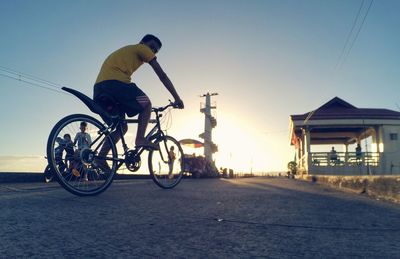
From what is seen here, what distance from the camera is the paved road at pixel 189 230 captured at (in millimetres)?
1759

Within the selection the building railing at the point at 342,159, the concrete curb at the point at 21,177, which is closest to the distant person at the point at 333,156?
the building railing at the point at 342,159

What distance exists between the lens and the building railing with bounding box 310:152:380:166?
63.3ft

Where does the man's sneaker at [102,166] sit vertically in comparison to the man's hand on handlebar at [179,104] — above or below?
below

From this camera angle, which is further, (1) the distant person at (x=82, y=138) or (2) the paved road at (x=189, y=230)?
(1) the distant person at (x=82, y=138)

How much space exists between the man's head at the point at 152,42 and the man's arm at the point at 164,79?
0.34 m

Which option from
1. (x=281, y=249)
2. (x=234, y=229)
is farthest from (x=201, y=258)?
(x=234, y=229)

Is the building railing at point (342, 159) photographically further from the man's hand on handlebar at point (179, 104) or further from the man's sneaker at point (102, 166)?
the man's sneaker at point (102, 166)

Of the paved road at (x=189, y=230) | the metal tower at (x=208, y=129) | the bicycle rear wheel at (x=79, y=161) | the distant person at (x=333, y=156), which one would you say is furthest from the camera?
the metal tower at (x=208, y=129)

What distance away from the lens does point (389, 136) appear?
1989 cm

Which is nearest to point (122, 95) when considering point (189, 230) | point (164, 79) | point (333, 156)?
point (164, 79)

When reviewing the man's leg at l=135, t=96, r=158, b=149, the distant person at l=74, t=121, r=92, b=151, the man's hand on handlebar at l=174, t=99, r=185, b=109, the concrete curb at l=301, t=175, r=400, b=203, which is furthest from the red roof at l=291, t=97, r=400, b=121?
the distant person at l=74, t=121, r=92, b=151

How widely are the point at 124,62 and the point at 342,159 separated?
57.7 feet

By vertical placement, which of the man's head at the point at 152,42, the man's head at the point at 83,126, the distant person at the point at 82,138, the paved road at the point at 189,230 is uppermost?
the man's head at the point at 152,42

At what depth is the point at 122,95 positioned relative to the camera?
4.21 m
